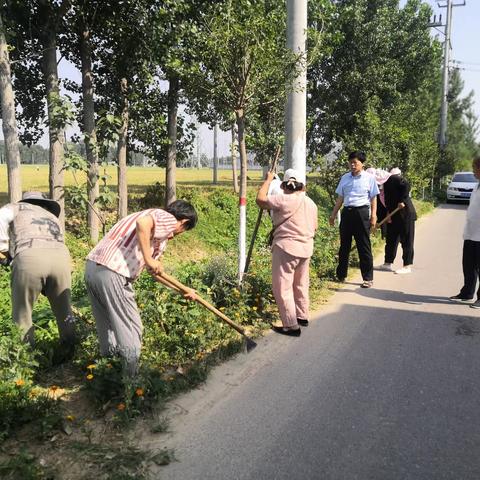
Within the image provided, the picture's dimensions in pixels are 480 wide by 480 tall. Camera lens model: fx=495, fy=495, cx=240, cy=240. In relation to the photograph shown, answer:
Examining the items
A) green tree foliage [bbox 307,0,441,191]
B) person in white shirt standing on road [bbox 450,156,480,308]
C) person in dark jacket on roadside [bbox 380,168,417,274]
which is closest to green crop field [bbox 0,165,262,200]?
person in dark jacket on roadside [bbox 380,168,417,274]

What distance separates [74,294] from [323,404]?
3655 millimetres

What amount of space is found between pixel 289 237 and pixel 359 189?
230cm

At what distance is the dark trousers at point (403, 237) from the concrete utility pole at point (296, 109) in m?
2.81

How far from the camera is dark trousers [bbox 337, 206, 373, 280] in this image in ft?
22.1

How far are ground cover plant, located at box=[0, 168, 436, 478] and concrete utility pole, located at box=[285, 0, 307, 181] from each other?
57.8 inches

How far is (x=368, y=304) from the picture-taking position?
6145 mm

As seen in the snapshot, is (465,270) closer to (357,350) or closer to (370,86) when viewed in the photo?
(357,350)

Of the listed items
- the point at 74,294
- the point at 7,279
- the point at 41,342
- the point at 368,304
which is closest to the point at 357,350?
the point at 368,304

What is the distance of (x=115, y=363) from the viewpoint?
3.44 metres

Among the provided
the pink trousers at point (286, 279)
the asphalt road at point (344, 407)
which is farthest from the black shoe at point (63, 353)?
the pink trousers at point (286, 279)

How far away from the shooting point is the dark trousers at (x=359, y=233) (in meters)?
6.73

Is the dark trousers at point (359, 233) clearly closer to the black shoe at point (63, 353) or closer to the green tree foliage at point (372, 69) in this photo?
the black shoe at point (63, 353)

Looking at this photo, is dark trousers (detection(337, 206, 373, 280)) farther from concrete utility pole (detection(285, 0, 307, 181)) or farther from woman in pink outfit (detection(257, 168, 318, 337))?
woman in pink outfit (detection(257, 168, 318, 337))

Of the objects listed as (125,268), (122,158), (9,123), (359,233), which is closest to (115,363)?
(125,268)
